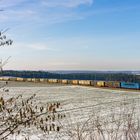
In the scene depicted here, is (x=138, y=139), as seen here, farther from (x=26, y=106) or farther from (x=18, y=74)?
(x=18, y=74)

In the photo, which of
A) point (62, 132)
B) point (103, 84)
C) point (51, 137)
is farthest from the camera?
point (103, 84)

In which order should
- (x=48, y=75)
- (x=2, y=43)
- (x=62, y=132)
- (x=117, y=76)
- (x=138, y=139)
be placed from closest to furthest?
(x=2, y=43)
(x=138, y=139)
(x=62, y=132)
(x=117, y=76)
(x=48, y=75)

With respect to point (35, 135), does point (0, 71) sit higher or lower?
higher

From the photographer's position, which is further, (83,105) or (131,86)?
(131,86)

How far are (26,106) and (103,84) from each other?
44877 mm

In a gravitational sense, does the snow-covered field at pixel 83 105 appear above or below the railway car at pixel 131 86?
below

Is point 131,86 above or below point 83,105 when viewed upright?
above

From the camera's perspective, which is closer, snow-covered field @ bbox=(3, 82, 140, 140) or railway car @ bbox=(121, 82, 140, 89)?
snow-covered field @ bbox=(3, 82, 140, 140)

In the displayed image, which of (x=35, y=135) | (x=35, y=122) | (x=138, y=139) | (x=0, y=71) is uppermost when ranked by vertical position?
(x=0, y=71)

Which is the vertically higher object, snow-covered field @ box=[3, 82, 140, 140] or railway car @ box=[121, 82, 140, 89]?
railway car @ box=[121, 82, 140, 89]

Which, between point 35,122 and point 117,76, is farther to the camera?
point 117,76

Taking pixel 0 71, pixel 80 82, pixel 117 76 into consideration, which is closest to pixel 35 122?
pixel 0 71

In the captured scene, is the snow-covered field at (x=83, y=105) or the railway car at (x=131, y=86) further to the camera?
the railway car at (x=131, y=86)

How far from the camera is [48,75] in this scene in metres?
132
